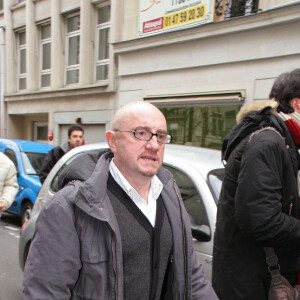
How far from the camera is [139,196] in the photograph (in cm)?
152

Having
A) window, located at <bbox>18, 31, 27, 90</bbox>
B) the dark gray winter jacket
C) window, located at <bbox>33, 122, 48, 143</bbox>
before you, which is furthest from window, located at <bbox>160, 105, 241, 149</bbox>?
window, located at <bbox>18, 31, 27, 90</bbox>

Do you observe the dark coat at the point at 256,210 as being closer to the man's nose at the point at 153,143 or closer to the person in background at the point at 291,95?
the person in background at the point at 291,95

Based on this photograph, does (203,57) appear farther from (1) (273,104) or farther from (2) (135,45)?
(1) (273,104)

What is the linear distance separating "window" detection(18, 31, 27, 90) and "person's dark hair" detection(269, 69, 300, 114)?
15806mm

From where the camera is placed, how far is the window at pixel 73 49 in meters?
13.5

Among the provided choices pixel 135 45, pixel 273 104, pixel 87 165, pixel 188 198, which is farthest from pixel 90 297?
pixel 135 45

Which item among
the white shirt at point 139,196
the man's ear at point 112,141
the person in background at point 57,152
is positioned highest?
the man's ear at point 112,141

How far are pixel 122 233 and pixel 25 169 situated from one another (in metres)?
5.86

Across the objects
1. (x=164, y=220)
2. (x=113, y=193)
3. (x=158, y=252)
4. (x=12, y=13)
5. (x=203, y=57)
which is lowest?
(x=158, y=252)

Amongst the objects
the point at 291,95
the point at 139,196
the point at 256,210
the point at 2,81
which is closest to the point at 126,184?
the point at 139,196

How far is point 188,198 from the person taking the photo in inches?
110

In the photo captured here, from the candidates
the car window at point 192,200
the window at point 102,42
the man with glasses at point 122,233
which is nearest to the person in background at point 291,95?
the man with glasses at point 122,233

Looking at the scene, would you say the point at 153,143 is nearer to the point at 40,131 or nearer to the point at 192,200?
the point at 192,200

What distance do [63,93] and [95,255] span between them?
1254cm
